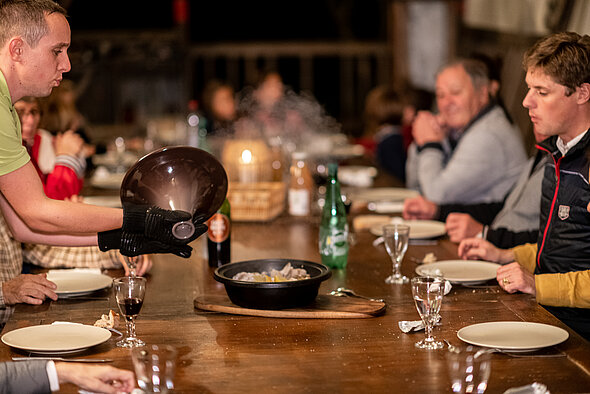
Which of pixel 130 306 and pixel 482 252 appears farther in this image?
pixel 482 252

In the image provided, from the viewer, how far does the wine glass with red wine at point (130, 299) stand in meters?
1.86

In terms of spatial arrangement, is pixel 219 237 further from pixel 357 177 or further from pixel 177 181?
pixel 357 177

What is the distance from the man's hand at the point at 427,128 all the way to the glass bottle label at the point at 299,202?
0.83m

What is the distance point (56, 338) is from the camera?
1.83 meters

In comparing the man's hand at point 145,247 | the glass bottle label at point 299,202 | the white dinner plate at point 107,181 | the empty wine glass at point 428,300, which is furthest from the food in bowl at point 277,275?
the white dinner plate at point 107,181

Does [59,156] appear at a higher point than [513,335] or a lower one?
higher

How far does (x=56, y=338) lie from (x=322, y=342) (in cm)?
56

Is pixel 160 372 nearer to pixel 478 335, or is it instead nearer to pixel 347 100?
pixel 478 335

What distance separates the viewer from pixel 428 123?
407 cm

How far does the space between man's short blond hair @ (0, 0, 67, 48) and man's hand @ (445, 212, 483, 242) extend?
1.49m

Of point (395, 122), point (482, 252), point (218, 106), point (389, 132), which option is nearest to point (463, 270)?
point (482, 252)

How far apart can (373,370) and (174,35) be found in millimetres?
8446

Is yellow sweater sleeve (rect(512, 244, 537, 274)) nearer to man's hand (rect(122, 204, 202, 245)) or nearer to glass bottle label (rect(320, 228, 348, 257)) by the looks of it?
glass bottle label (rect(320, 228, 348, 257))

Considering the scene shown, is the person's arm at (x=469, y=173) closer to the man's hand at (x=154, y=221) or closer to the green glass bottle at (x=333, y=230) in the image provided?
the green glass bottle at (x=333, y=230)
